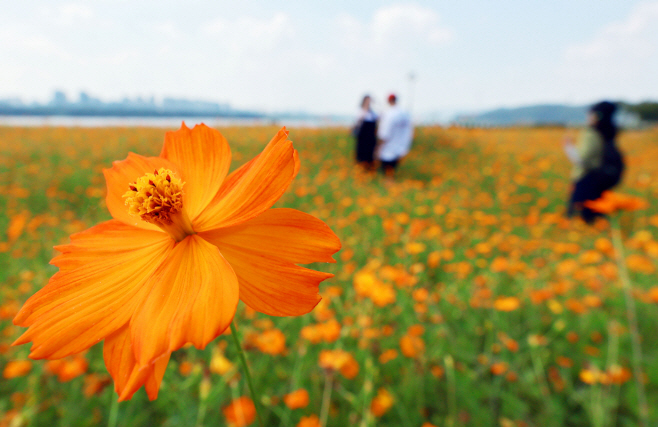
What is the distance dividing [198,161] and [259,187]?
8 cm

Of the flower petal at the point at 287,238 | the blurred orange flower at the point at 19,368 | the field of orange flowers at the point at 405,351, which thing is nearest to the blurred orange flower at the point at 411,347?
the field of orange flowers at the point at 405,351

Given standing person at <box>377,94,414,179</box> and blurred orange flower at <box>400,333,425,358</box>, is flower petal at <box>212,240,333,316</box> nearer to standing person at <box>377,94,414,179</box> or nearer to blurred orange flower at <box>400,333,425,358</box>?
blurred orange flower at <box>400,333,425,358</box>

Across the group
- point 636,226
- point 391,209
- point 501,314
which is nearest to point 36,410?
point 501,314

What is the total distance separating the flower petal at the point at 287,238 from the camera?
24 cm

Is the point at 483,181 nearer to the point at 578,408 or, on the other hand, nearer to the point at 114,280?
the point at 578,408

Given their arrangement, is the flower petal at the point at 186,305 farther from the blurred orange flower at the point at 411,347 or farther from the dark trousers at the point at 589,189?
the dark trousers at the point at 589,189

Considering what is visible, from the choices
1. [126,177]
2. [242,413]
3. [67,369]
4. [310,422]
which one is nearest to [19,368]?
[67,369]

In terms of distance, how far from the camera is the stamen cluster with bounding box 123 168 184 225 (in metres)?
0.25

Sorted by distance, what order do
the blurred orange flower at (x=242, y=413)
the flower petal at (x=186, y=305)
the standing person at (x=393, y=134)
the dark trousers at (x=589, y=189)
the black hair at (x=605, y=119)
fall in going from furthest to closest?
the standing person at (x=393, y=134) < the dark trousers at (x=589, y=189) < the black hair at (x=605, y=119) < the blurred orange flower at (x=242, y=413) < the flower petal at (x=186, y=305)

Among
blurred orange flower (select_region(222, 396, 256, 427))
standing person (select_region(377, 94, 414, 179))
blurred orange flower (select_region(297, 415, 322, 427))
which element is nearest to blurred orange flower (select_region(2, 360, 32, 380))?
blurred orange flower (select_region(222, 396, 256, 427))

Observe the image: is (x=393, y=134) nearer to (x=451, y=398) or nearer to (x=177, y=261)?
(x=451, y=398)

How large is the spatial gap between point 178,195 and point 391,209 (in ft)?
7.71

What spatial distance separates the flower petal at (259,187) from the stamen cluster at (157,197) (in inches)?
1.1

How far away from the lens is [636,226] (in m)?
2.95
